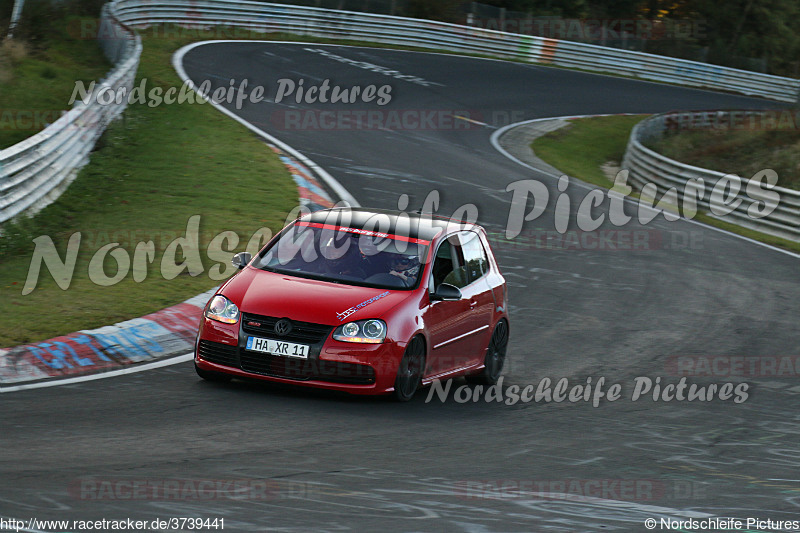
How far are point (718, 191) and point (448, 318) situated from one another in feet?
55.5

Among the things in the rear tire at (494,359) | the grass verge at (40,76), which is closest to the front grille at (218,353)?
the rear tire at (494,359)

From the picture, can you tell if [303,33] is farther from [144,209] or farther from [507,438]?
[507,438]

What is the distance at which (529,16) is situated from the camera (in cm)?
5131

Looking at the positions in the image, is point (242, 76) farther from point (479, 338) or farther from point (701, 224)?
point (479, 338)

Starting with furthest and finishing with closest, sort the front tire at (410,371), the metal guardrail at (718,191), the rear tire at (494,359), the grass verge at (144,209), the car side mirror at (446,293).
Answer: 1. the metal guardrail at (718,191)
2. the grass verge at (144,209)
3. the rear tire at (494,359)
4. the car side mirror at (446,293)
5. the front tire at (410,371)

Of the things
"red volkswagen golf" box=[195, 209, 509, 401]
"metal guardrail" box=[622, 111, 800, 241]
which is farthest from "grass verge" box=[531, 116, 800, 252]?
"red volkswagen golf" box=[195, 209, 509, 401]

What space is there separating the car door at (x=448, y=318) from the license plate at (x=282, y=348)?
1.18 m

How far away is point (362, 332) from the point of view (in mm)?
8828

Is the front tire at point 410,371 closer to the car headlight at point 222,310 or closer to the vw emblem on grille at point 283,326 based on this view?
the vw emblem on grille at point 283,326

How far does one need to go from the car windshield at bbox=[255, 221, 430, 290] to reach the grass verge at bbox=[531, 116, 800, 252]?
15.1 m

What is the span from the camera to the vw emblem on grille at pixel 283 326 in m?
8.73

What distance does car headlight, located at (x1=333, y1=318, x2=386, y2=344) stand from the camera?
8.77m

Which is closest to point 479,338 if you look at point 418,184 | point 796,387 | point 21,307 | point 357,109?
point 796,387

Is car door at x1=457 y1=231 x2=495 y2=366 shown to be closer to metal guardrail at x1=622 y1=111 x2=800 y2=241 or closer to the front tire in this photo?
the front tire
